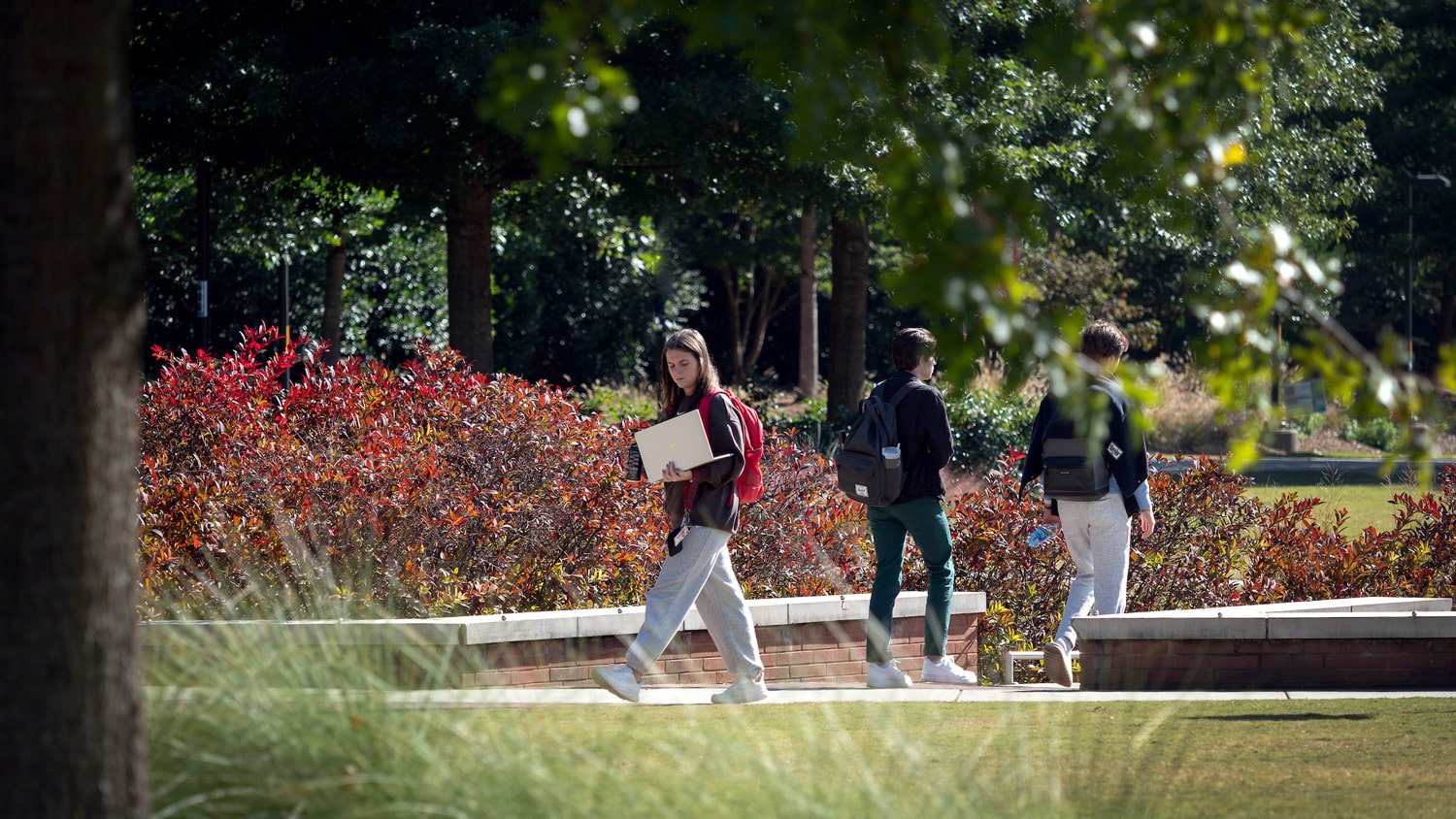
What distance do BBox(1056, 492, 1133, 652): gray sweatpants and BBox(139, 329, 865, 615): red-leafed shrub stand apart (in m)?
1.58

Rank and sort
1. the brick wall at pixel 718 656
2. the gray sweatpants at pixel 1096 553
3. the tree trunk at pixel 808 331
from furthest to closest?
the tree trunk at pixel 808 331, the gray sweatpants at pixel 1096 553, the brick wall at pixel 718 656

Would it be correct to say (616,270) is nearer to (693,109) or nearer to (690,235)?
(690,235)

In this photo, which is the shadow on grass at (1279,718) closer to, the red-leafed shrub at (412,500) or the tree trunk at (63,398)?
the red-leafed shrub at (412,500)

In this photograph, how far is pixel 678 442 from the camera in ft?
21.8

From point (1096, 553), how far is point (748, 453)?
5.98 feet

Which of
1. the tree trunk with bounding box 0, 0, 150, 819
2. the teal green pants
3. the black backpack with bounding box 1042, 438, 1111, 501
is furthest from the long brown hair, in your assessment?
the tree trunk with bounding box 0, 0, 150, 819

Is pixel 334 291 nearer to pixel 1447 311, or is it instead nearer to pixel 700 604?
pixel 700 604

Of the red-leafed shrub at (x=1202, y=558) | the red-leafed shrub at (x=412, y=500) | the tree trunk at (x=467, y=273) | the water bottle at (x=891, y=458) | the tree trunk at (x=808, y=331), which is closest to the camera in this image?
the water bottle at (x=891, y=458)

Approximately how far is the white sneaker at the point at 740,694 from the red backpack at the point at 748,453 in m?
0.75

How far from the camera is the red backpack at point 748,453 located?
684 cm

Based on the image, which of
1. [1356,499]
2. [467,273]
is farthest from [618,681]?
[1356,499]

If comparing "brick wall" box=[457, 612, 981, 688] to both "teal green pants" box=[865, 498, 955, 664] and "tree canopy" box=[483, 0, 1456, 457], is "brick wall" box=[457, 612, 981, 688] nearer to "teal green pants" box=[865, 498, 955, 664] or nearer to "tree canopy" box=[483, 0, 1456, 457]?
"teal green pants" box=[865, 498, 955, 664]

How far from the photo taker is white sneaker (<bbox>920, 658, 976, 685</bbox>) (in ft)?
24.6

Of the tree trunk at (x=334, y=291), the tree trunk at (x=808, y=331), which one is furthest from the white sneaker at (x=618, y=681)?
the tree trunk at (x=808, y=331)
